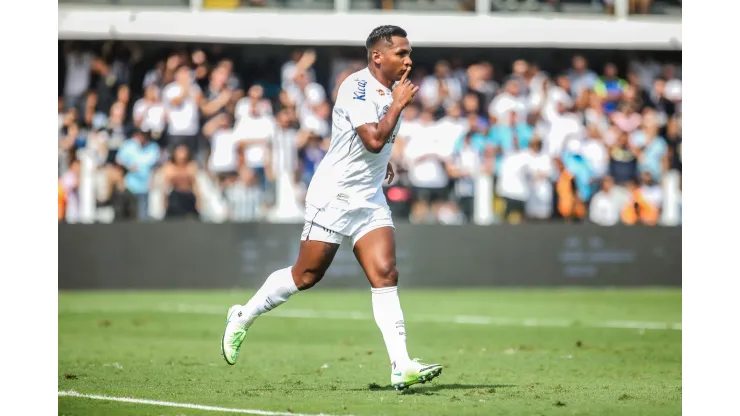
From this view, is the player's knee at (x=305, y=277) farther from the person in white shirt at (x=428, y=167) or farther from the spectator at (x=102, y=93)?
the spectator at (x=102, y=93)

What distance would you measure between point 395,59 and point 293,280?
1750 mm

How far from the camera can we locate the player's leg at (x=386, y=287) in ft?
29.7

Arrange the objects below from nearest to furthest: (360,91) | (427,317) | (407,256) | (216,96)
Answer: (360,91)
(427,317)
(407,256)
(216,96)

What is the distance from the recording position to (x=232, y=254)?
20219 mm

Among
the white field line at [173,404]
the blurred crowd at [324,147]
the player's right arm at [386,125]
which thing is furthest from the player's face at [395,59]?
the blurred crowd at [324,147]

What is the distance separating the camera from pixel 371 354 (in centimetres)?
Result: 1228

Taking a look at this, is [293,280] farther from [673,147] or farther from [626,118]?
[673,147]

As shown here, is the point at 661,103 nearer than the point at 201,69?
No

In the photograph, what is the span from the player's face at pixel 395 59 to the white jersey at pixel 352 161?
117 mm

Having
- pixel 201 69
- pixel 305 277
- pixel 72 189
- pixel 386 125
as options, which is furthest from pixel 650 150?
pixel 386 125

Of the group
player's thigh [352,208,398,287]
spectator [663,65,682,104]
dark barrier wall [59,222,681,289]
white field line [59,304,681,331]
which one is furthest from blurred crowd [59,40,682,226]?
player's thigh [352,208,398,287]

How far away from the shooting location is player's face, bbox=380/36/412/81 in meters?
9.24

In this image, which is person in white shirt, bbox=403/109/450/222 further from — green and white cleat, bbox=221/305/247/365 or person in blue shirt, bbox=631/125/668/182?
green and white cleat, bbox=221/305/247/365
